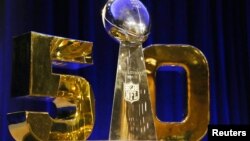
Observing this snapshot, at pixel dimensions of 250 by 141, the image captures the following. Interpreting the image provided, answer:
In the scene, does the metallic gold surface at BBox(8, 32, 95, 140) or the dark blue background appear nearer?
the metallic gold surface at BBox(8, 32, 95, 140)

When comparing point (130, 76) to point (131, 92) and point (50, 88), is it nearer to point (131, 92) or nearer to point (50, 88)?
point (131, 92)

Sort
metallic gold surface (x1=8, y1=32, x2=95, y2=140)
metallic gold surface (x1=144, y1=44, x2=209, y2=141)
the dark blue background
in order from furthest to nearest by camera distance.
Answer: the dark blue background < metallic gold surface (x1=144, y1=44, x2=209, y2=141) < metallic gold surface (x1=8, y1=32, x2=95, y2=140)

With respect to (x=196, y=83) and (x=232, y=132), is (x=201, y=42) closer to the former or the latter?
(x=196, y=83)

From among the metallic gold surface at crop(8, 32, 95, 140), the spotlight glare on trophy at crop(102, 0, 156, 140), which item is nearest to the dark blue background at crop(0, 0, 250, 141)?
the metallic gold surface at crop(8, 32, 95, 140)

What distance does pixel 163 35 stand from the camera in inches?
92.3

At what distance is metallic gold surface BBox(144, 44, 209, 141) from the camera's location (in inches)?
61.4

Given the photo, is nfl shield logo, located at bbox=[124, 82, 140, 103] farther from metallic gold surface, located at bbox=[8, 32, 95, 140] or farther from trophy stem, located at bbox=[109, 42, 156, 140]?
metallic gold surface, located at bbox=[8, 32, 95, 140]

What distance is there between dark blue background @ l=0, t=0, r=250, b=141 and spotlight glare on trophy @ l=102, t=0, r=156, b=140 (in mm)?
715

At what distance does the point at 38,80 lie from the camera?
1358 millimetres

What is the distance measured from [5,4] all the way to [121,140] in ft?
3.20

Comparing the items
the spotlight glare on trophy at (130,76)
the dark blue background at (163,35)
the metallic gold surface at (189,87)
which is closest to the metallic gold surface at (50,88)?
the spotlight glare on trophy at (130,76)

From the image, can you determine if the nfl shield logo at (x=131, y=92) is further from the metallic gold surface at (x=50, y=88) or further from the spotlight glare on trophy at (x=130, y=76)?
the metallic gold surface at (x=50, y=88)

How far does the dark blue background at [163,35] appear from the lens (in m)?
2.01

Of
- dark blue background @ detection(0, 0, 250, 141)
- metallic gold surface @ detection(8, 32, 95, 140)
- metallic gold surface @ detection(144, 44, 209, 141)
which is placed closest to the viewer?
metallic gold surface @ detection(8, 32, 95, 140)
